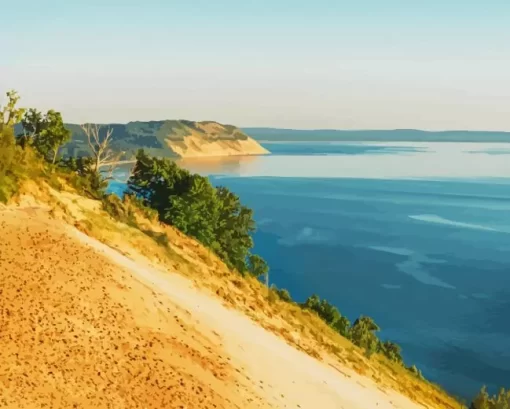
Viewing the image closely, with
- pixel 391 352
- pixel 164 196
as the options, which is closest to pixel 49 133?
pixel 164 196

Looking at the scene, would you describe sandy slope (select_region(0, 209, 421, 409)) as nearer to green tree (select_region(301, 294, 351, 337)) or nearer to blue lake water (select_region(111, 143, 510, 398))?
green tree (select_region(301, 294, 351, 337))

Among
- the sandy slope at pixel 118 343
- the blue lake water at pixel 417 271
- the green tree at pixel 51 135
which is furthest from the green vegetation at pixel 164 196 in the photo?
the blue lake water at pixel 417 271

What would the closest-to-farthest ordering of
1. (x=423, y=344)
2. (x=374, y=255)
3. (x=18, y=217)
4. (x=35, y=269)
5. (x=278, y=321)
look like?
(x=35, y=269)
(x=18, y=217)
(x=278, y=321)
(x=423, y=344)
(x=374, y=255)

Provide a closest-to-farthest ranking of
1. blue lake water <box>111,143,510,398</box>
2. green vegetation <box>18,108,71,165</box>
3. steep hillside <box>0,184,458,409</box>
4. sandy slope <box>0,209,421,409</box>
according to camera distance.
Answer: sandy slope <box>0,209,421,409</box> < steep hillside <box>0,184,458,409</box> < green vegetation <box>18,108,71,165</box> < blue lake water <box>111,143,510,398</box>

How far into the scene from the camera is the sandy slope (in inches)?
782

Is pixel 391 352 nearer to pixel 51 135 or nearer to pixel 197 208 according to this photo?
pixel 197 208

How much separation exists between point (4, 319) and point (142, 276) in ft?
35.5

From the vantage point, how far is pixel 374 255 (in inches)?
4862

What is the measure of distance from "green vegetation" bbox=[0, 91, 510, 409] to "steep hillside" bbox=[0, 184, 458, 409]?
2892 mm

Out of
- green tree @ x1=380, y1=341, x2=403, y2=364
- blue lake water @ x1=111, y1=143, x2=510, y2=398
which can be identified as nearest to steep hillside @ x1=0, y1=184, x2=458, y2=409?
green tree @ x1=380, y1=341, x2=403, y2=364

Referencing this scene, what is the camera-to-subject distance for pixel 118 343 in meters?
22.7

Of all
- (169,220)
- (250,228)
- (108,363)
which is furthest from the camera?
(250,228)

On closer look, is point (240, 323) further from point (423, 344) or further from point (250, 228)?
point (423, 344)

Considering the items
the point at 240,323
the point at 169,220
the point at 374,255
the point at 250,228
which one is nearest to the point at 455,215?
the point at 374,255
